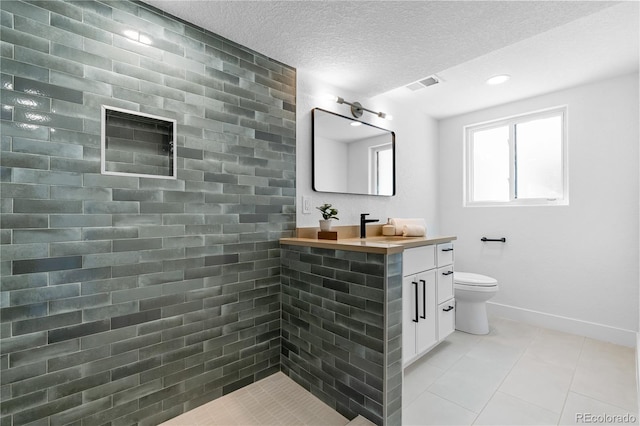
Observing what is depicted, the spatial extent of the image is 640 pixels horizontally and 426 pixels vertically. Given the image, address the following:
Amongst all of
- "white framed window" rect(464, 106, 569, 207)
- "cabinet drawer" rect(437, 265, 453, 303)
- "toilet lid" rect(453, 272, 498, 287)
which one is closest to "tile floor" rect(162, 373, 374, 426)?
"cabinet drawer" rect(437, 265, 453, 303)

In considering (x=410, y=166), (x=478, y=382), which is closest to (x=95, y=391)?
(x=478, y=382)

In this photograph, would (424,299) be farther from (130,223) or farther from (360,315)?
(130,223)

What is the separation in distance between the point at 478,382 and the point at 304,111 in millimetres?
2322

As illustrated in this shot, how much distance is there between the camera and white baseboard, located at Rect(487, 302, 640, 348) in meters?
2.48

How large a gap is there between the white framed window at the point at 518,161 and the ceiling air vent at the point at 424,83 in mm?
1116

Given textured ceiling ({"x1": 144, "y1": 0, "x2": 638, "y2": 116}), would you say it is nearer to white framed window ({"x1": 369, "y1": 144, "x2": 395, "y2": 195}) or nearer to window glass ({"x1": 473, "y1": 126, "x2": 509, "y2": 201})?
white framed window ({"x1": 369, "y1": 144, "x2": 395, "y2": 195})

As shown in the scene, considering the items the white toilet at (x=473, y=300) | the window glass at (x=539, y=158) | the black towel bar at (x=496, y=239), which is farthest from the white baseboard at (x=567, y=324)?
the window glass at (x=539, y=158)

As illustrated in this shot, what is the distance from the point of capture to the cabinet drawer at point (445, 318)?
7.16 ft

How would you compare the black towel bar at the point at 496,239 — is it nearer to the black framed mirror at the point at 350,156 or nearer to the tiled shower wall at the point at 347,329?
the black framed mirror at the point at 350,156

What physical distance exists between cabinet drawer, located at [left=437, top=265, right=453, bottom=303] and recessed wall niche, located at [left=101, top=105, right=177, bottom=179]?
1.97m

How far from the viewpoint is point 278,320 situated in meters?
2.09

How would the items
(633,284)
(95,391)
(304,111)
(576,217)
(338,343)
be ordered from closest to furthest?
(95,391) → (338,343) → (304,111) → (633,284) → (576,217)

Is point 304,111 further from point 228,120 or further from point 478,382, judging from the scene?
point 478,382

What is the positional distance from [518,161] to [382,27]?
2426 mm
